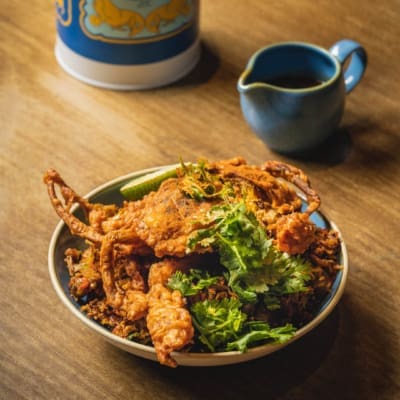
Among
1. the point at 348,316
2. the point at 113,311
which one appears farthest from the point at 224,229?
the point at 348,316

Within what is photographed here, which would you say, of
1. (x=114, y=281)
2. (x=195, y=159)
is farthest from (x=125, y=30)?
(x=114, y=281)

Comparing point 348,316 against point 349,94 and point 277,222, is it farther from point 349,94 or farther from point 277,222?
point 349,94

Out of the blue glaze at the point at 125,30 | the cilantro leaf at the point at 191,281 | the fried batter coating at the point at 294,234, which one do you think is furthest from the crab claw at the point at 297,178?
the blue glaze at the point at 125,30

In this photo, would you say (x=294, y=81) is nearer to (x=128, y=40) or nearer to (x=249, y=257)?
(x=128, y=40)

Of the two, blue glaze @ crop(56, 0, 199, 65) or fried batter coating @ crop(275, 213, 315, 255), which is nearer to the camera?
fried batter coating @ crop(275, 213, 315, 255)

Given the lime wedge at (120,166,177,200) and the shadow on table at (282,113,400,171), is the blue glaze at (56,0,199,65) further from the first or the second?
the lime wedge at (120,166,177,200)

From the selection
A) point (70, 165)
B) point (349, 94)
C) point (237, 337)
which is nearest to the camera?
point (237, 337)

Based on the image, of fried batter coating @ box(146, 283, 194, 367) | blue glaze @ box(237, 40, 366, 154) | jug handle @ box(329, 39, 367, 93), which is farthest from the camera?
jug handle @ box(329, 39, 367, 93)

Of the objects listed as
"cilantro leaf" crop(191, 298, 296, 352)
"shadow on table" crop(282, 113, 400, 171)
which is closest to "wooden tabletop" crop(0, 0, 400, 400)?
"shadow on table" crop(282, 113, 400, 171)
